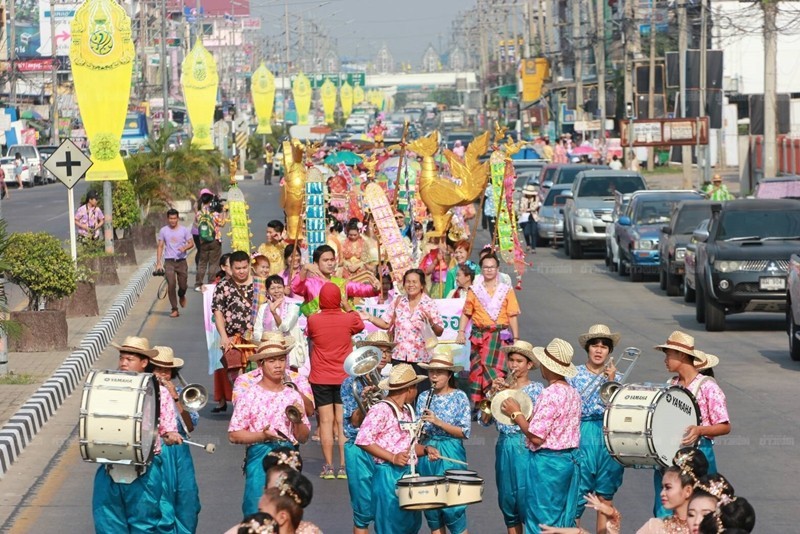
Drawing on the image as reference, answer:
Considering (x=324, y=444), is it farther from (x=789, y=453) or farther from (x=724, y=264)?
(x=724, y=264)

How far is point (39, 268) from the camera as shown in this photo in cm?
2033

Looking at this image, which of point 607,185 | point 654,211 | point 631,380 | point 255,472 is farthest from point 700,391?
point 607,185

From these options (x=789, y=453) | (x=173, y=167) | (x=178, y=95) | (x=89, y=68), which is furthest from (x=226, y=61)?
(x=789, y=453)

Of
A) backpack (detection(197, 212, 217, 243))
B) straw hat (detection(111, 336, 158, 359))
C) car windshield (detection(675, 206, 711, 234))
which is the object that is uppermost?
straw hat (detection(111, 336, 158, 359))

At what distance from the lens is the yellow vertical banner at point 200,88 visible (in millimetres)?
54188

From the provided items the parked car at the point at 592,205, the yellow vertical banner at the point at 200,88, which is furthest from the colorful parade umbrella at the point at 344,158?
the yellow vertical banner at the point at 200,88

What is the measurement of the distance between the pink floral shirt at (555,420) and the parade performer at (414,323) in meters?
4.35

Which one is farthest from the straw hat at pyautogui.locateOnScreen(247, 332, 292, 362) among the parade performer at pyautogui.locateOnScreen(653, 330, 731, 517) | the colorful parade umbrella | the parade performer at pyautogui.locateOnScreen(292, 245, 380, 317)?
the colorful parade umbrella

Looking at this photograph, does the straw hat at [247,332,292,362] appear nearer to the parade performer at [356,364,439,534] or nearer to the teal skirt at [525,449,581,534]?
the parade performer at [356,364,439,534]

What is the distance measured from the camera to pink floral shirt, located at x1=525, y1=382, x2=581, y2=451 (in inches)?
360

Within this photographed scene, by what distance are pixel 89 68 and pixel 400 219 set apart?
7415 mm

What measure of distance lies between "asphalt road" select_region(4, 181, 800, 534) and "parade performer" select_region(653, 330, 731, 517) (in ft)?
5.74

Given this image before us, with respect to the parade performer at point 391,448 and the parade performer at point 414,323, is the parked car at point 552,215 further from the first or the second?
the parade performer at point 391,448

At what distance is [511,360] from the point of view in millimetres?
9586
